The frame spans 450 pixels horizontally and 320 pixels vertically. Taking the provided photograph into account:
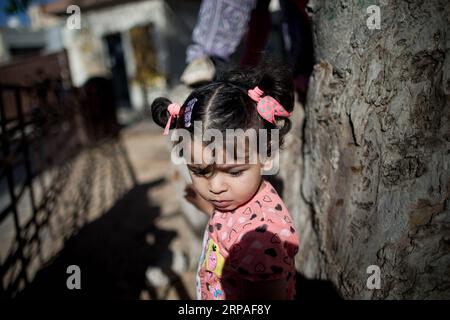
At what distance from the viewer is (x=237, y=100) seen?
3.77 ft

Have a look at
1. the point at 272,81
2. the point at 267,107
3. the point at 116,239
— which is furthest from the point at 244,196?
the point at 116,239

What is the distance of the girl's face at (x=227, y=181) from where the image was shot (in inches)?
44.0

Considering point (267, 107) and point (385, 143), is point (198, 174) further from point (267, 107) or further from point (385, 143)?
point (385, 143)

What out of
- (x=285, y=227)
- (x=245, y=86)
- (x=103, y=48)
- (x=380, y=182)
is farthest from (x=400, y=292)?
(x=103, y=48)

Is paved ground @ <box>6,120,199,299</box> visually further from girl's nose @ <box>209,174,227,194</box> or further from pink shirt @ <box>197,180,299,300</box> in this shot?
girl's nose @ <box>209,174,227,194</box>

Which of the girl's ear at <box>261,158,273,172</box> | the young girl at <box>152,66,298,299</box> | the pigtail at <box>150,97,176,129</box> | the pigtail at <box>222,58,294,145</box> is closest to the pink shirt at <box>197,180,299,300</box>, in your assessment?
the young girl at <box>152,66,298,299</box>

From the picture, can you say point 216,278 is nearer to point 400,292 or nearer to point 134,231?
point 400,292

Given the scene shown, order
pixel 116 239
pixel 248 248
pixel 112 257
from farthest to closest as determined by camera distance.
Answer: pixel 116 239
pixel 112 257
pixel 248 248

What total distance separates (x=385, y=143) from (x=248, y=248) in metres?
0.63

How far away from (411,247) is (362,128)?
488 millimetres

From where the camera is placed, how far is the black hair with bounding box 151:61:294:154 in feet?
3.70

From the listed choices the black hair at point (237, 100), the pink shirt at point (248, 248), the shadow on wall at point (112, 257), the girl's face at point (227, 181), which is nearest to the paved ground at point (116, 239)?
the shadow on wall at point (112, 257)

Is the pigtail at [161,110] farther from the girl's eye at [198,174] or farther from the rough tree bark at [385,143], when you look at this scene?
the rough tree bark at [385,143]

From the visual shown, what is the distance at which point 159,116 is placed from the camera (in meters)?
1.37
